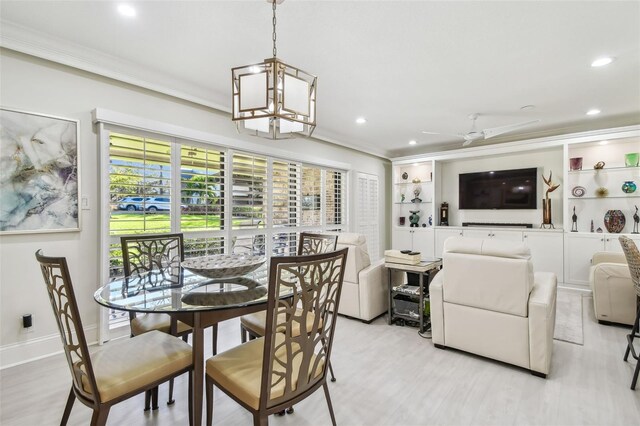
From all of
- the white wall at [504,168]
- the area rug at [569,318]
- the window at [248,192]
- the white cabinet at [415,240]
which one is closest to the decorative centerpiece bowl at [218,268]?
the window at [248,192]

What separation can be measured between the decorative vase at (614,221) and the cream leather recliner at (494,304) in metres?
3.07

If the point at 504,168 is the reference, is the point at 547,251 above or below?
below

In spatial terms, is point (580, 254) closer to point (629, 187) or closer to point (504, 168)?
point (629, 187)

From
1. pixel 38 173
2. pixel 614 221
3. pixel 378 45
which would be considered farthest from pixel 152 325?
pixel 614 221

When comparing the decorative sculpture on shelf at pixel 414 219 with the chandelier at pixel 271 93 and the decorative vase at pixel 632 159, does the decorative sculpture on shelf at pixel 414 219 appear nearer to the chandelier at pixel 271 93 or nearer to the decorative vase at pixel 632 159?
the decorative vase at pixel 632 159

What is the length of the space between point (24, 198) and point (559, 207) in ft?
23.2

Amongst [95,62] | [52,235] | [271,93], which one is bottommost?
[52,235]

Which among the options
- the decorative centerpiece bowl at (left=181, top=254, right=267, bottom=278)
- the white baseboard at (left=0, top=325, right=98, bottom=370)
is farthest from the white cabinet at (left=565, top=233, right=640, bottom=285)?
the white baseboard at (left=0, top=325, right=98, bottom=370)

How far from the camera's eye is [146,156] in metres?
3.07

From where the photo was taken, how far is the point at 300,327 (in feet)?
4.38

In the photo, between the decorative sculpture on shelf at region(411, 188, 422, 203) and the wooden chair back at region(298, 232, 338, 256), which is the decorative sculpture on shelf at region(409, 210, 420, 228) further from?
the wooden chair back at region(298, 232, 338, 256)

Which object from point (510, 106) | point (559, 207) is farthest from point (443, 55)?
point (559, 207)

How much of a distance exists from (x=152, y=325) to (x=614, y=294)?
14.1 ft

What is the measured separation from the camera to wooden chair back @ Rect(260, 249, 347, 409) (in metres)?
1.26
